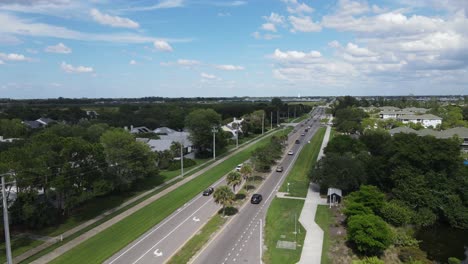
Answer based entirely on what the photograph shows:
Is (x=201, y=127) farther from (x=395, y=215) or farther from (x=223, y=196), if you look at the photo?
(x=395, y=215)

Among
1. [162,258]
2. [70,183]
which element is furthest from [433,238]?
[70,183]

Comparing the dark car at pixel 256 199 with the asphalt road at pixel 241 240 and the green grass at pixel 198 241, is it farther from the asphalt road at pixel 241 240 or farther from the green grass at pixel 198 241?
the green grass at pixel 198 241

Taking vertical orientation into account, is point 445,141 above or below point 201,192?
above

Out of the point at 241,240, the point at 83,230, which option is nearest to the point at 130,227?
the point at 83,230

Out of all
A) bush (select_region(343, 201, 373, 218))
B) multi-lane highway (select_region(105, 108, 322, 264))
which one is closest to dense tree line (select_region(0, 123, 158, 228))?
multi-lane highway (select_region(105, 108, 322, 264))

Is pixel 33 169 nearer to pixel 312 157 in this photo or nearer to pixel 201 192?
pixel 201 192

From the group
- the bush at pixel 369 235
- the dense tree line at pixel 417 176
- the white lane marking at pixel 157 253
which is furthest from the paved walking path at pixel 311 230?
the white lane marking at pixel 157 253
